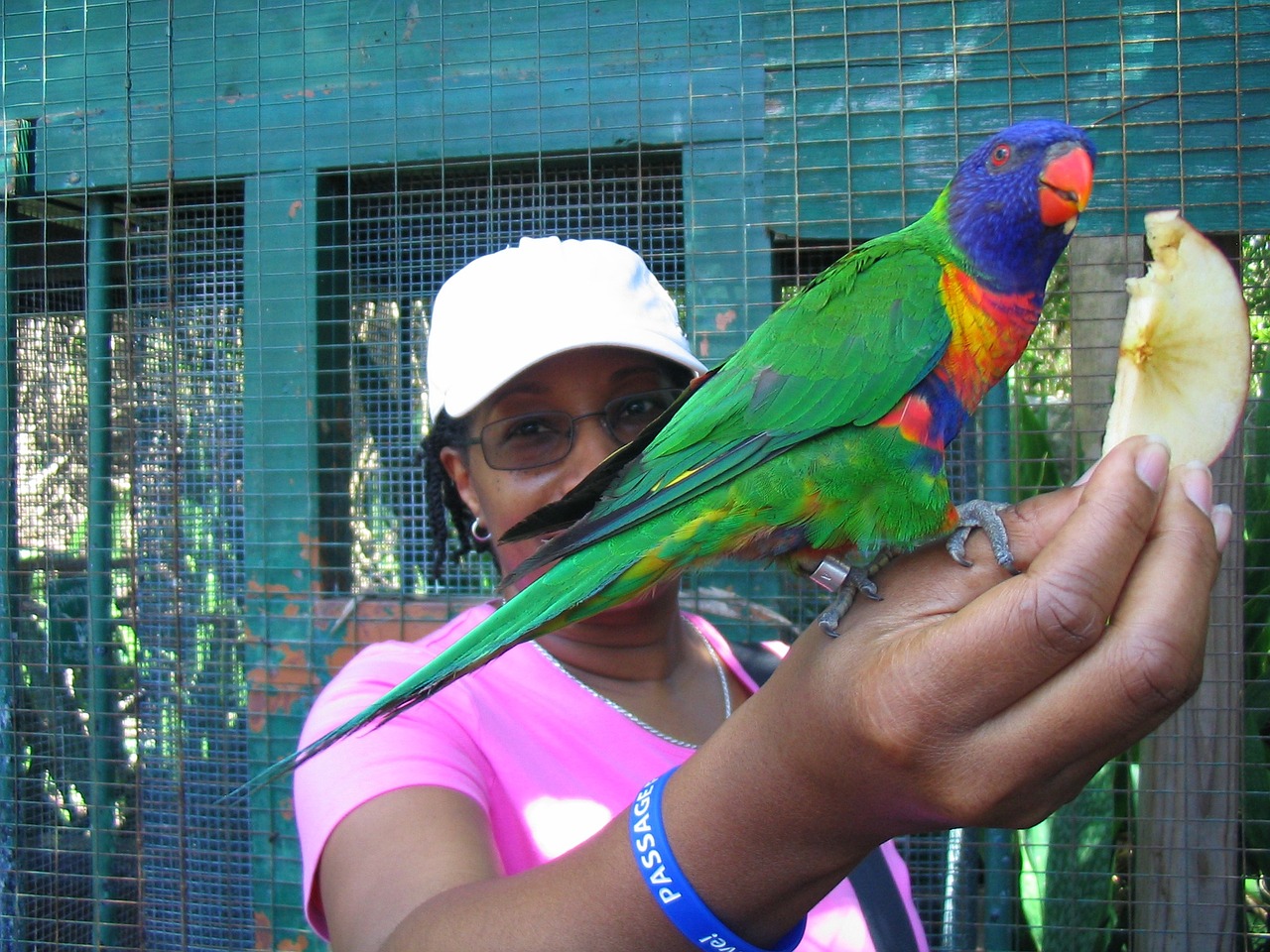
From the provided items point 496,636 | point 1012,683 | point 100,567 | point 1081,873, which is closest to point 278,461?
point 100,567

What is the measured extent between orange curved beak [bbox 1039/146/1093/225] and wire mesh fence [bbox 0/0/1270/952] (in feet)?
4.12

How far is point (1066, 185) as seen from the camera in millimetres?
1635

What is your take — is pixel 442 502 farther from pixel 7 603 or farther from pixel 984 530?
pixel 7 603

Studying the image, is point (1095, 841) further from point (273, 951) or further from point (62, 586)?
point (62, 586)

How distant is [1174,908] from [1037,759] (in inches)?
96.3

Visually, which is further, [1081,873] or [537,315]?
[1081,873]

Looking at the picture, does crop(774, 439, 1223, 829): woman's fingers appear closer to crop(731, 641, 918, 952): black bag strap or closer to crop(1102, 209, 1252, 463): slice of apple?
crop(1102, 209, 1252, 463): slice of apple

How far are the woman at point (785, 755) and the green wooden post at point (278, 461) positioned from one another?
1679 mm

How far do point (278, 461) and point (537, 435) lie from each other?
5.98 ft

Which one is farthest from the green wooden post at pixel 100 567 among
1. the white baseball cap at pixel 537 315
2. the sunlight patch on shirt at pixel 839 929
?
the sunlight patch on shirt at pixel 839 929

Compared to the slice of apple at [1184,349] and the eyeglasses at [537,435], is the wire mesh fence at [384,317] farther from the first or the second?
the slice of apple at [1184,349]

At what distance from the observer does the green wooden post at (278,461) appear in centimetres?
316

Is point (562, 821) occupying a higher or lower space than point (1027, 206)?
lower

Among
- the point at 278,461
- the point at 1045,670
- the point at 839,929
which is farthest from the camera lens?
the point at 278,461
